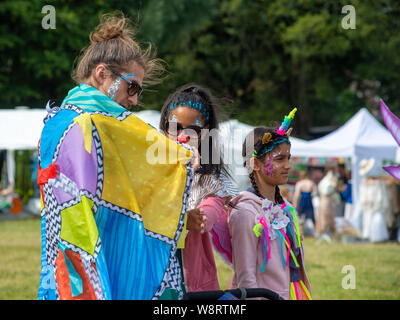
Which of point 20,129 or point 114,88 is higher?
point 20,129

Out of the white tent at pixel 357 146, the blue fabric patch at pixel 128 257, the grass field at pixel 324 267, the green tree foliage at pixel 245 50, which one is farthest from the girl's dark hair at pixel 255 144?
the green tree foliage at pixel 245 50

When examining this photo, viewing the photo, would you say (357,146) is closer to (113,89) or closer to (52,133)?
(113,89)

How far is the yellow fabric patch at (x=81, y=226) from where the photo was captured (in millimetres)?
2079

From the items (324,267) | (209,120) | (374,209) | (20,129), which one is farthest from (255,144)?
(20,129)

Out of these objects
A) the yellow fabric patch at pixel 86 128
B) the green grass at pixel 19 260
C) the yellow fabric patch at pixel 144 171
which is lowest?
the green grass at pixel 19 260

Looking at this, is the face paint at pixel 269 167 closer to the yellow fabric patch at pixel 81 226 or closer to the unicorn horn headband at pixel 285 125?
the unicorn horn headband at pixel 285 125

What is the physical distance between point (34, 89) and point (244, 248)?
1809 cm

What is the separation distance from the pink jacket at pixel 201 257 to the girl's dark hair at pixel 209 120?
7.5 inches

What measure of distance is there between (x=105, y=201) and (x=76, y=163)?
172 millimetres

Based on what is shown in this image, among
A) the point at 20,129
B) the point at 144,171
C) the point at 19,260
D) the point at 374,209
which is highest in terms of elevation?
the point at 20,129

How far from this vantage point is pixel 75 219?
2102mm

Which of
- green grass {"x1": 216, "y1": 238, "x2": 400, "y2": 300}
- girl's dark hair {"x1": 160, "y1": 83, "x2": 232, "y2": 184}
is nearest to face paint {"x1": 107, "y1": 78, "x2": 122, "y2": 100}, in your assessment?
girl's dark hair {"x1": 160, "y1": 83, "x2": 232, "y2": 184}

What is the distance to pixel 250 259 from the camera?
2.91 meters
